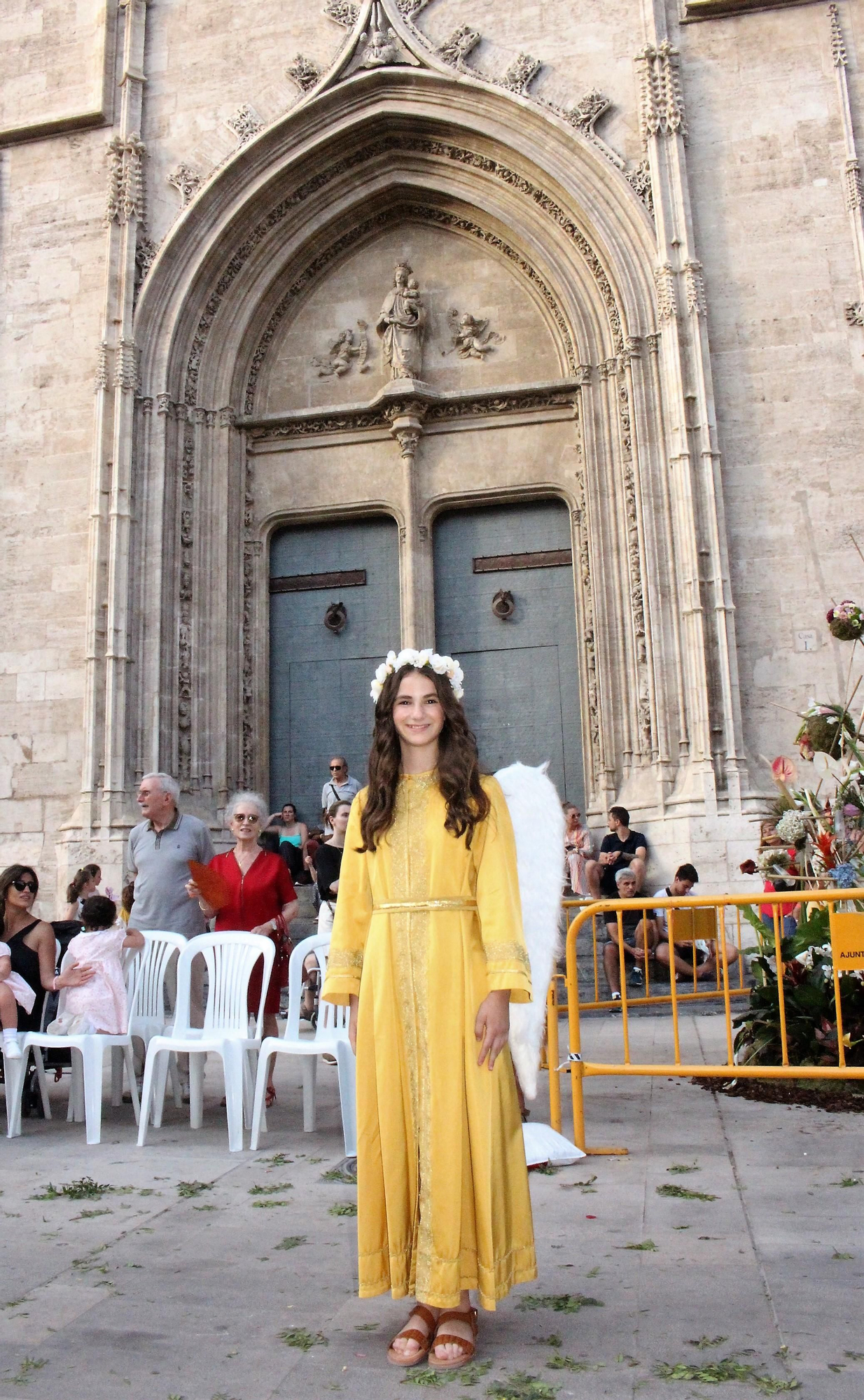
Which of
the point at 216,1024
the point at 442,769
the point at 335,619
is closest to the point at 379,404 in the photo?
the point at 335,619

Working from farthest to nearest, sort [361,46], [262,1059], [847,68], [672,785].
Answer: [361,46] < [847,68] < [672,785] < [262,1059]

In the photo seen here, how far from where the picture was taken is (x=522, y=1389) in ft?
7.93

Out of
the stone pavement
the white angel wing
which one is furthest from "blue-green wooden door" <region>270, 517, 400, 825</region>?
the white angel wing

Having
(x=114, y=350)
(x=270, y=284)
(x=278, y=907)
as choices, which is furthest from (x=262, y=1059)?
(x=270, y=284)

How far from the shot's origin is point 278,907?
20.0ft

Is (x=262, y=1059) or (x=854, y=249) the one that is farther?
(x=854, y=249)

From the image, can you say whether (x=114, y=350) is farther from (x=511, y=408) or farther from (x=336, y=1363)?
(x=336, y=1363)

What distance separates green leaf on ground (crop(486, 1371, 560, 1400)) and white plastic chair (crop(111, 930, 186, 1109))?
376 centimetres

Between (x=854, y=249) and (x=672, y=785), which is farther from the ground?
(x=854, y=249)

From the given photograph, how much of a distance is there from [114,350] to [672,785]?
315 inches

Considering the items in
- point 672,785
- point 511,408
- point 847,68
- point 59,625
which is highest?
point 847,68

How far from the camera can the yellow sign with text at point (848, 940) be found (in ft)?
15.3

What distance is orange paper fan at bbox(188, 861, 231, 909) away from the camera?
5.75 m

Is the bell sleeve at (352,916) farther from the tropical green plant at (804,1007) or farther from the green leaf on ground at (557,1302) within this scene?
the tropical green plant at (804,1007)
